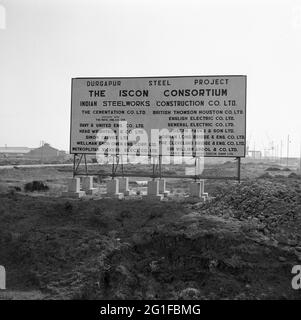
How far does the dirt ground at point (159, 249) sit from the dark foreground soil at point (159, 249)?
0.9 inches

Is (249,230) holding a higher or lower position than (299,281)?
higher

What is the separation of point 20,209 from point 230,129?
8.19m

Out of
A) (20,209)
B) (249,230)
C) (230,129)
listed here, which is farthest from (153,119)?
(249,230)

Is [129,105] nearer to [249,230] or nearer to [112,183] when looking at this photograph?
[112,183]

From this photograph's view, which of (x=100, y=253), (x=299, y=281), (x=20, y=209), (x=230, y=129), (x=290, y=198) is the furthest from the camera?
(x=230, y=129)

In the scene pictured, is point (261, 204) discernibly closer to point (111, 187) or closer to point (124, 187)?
point (111, 187)

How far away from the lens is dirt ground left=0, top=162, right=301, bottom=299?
9.38m

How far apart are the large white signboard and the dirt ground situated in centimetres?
311

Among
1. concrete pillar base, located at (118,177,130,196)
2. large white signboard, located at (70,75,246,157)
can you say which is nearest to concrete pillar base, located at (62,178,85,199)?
large white signboard, located at (70,75,246,157)

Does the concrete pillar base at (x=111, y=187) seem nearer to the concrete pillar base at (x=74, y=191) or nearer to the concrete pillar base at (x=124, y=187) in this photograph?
the concrete pillar base at (x=74, y=191)

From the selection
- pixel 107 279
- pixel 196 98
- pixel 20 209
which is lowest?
pixel 107 279

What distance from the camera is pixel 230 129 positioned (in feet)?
55.9

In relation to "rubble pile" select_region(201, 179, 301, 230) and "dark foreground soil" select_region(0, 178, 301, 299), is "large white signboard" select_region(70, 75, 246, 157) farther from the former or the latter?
"dark foreground soil" select_region(0, 178, 301, 299)

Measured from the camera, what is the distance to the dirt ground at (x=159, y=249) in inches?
369
